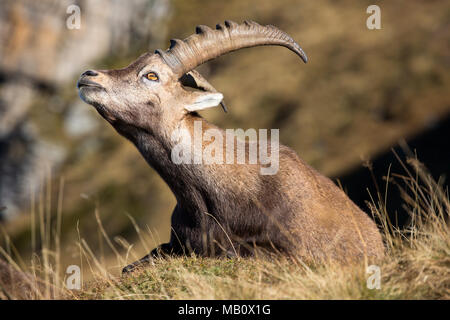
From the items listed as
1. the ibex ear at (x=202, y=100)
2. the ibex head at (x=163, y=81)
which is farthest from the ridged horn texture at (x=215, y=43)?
the ibex ear at (x=202, y=100)

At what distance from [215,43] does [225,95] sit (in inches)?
2084

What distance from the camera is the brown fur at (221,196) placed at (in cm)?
895

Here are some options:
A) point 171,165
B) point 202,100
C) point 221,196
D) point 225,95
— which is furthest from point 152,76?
point 225,95

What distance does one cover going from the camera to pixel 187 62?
10070 mm

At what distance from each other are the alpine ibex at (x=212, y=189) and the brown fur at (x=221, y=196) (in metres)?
0.02

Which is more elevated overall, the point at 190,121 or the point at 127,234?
the point at 190,121

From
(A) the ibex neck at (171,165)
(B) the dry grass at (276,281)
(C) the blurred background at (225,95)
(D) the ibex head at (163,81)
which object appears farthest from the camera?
Result: (C) the blurred background at (225,95)

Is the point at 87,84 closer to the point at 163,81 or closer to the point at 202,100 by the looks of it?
the point at 163,81

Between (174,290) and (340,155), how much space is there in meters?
41.6

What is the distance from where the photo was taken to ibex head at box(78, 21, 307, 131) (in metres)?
9.42

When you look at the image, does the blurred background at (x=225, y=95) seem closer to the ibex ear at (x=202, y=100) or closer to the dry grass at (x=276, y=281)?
the ibex ear at (x=202, y=100)

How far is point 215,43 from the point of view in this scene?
10.2 meters
